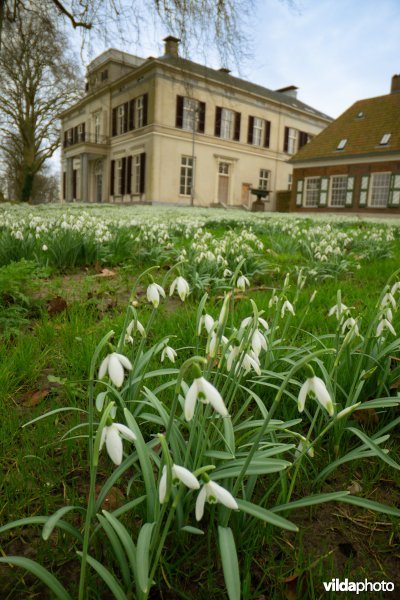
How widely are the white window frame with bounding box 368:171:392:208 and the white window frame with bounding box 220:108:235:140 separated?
10.7m

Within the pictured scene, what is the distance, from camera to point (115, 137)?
104ft

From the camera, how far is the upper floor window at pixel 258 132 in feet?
105

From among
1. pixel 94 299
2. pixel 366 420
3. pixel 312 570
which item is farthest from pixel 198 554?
pixel 94 299

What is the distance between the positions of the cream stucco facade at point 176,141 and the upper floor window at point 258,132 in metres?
0.07

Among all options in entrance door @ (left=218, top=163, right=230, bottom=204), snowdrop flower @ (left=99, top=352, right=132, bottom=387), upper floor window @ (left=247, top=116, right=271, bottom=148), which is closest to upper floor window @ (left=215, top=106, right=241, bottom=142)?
upper floor window @ (left=247, top=116, right=271, bottom=148)

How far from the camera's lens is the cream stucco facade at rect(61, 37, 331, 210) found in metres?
27.5

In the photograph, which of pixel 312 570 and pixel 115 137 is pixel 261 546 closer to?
pixel 312 570

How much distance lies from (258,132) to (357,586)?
34.8 m

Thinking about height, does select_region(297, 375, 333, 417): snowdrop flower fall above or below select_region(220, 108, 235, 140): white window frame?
below

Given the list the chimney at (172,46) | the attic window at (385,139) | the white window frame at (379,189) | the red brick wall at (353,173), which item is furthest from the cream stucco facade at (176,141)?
the chimney at (172,46)

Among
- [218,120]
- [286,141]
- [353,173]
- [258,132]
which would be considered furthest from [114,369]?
[286,141]

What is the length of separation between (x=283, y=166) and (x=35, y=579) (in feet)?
119

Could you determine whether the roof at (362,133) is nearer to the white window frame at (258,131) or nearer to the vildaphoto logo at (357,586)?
the white window frame at (258,131)

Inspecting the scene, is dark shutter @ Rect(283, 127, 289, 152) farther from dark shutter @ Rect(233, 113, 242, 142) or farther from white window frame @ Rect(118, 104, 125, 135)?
white window frame @ Rect(118, 104, 125, 135)
